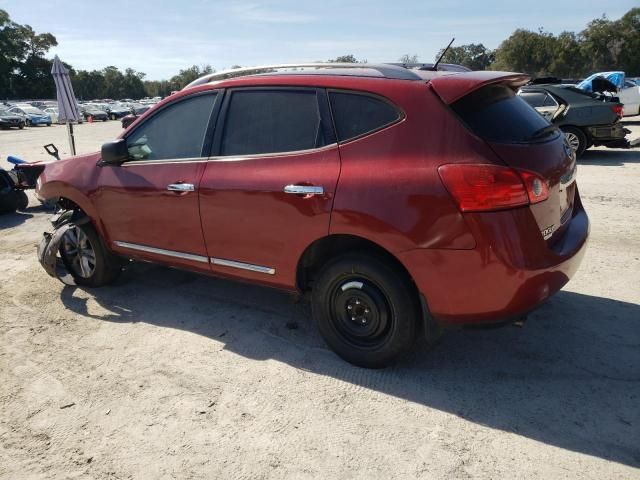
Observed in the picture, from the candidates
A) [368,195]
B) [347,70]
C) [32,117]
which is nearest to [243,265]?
[368,195]

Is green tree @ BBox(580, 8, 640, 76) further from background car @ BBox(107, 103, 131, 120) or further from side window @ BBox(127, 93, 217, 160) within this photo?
side window @ BBox(127, 93, 217, 160)

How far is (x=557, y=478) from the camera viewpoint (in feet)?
7.44

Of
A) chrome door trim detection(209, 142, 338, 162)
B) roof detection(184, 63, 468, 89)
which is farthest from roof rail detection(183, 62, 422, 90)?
chrome door trim detection(209, 142, 338, 162)

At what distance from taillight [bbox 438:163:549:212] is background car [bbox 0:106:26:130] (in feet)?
130

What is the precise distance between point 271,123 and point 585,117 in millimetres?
9426

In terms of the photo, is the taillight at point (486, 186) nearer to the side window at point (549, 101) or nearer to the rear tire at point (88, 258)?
the rear tire at point (88, 258)

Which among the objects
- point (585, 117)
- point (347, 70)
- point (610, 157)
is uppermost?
point (347, 70)

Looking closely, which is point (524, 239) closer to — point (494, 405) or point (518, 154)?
point (518, 154)

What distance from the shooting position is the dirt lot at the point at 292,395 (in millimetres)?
2459

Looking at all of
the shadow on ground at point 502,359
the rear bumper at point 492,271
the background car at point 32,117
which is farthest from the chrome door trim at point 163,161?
the background car at point 32,117

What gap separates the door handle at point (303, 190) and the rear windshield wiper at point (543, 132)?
1294mm

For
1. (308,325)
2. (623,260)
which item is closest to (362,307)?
(308,325)

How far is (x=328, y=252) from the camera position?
10.9 feet

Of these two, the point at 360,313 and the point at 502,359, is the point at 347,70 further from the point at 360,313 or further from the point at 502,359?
the point at 502,359
